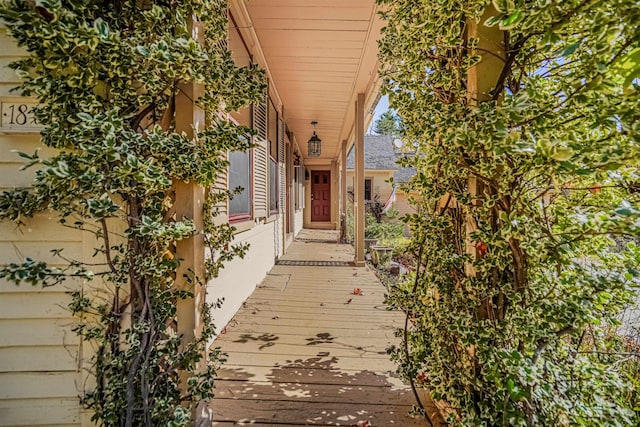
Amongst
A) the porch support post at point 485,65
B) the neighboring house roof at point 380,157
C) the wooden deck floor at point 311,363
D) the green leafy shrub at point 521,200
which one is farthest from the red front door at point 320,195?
the porch support post at point 485,65

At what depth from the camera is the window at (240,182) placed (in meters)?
2.91

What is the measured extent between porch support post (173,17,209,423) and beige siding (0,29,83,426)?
1.60ft

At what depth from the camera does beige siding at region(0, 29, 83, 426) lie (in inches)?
53.2

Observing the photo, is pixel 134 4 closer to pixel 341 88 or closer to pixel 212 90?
pixel 212 90

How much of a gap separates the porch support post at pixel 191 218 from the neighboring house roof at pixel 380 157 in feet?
45.3

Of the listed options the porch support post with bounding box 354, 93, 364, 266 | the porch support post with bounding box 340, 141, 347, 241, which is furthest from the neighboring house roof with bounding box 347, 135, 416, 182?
the porch support post with bounding box 354, 93, 364, 266

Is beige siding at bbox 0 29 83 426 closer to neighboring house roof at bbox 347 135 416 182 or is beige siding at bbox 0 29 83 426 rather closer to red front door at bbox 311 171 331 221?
red front door at bbox 311 171 331 221

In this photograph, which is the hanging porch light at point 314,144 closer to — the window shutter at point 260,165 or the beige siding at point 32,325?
the window shutter at point 260,165

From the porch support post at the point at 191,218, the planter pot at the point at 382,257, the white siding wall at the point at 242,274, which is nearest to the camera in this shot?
the porch support post at the point at 191,218

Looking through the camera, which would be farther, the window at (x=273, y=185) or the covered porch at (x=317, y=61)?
the window at (x=273, y=185)

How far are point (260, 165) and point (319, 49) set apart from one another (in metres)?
1.71

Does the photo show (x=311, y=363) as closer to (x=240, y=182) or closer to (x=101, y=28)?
(x=240, y=182)

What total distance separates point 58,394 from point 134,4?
1.79m

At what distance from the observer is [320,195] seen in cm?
1321
